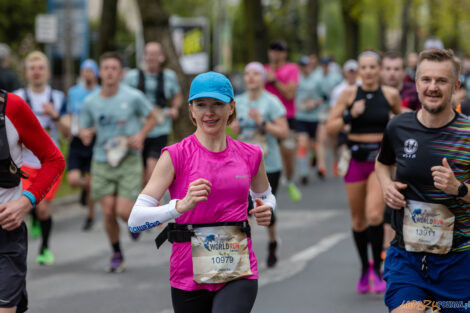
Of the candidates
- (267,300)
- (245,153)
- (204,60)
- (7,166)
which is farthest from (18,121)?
(204,60)

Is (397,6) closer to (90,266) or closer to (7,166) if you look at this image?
(90,266)

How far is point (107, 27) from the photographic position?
18.2 metres

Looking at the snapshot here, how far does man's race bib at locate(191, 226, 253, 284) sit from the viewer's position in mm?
4227

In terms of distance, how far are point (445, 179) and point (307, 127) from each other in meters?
12.3

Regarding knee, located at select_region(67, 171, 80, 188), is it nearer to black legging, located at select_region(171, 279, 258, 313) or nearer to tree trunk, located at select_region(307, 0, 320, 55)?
black legging, located at select_region(171, 279, 258, 313)

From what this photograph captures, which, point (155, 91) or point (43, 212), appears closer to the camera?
point (43, 212)

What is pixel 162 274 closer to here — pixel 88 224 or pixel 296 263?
pixel 296 263

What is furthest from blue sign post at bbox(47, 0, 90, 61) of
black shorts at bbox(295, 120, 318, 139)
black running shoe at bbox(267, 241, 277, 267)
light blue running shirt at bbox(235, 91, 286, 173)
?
black running shoe at bbox(267, 241, 277, 267)

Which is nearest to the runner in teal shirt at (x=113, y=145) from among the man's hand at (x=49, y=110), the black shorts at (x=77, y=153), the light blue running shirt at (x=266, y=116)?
the man's hand at (x=49, y=110)

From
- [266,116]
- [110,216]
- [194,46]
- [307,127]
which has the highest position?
[266,116]

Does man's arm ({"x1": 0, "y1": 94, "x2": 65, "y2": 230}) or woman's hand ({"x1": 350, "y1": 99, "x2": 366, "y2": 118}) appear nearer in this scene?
man's arm ({"x1": 0, "y1": 94, "x2": 65, "y2": 230})

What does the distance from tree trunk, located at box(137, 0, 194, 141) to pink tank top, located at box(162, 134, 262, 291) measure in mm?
11065

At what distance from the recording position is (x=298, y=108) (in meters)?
16.9

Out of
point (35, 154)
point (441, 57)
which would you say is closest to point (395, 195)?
point (441, 57)
